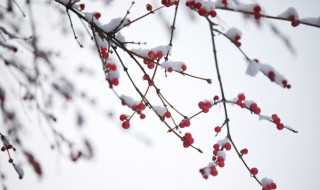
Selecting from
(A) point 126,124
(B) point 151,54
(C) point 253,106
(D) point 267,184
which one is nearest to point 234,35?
(B) point 151,54

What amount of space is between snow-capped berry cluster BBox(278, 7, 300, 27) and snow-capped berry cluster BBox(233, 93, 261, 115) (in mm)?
816

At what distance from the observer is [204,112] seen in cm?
208

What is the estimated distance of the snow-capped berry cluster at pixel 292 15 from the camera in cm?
147

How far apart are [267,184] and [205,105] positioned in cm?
85

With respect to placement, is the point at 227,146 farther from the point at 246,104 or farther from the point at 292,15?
the point at 292,15

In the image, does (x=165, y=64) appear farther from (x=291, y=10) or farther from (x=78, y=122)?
(x=78, y=122)

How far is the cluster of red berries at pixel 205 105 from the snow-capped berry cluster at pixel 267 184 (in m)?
0.78

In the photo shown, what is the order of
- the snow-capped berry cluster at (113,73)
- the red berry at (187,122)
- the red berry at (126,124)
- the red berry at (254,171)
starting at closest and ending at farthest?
the snow-capped berry cluster at (113,73), the red berry at (126,124), the red berry at (187,122), the red berry at (254,171)

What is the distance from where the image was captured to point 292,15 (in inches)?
58.1

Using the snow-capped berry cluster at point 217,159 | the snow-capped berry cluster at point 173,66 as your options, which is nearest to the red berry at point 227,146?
the snow-capped berry cluster at point 217,159

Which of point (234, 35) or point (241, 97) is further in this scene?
point (241, 97)

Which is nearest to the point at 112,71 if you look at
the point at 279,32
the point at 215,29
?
the point at 215,29

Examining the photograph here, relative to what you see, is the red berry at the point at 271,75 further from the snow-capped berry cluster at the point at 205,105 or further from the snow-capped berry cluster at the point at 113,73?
the snow-capped berry cluster at the point at 113,73

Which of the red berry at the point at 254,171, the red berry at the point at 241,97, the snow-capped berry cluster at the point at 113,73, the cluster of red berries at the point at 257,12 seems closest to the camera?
the cluster of red berries at the point at 257,12
